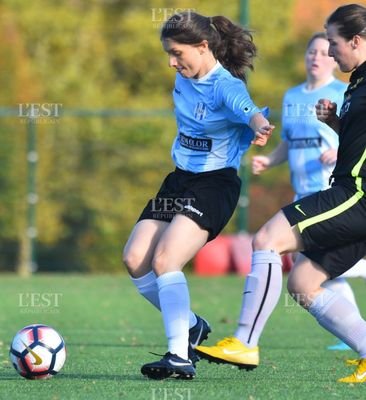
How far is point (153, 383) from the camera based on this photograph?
6.04 metres

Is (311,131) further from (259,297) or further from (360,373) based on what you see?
(259,297)

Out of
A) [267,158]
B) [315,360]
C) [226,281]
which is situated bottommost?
[226,281]

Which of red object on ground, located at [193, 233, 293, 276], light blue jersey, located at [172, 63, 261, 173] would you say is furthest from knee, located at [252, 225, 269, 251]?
red object on ground, located at [193, 233, 293, 276]

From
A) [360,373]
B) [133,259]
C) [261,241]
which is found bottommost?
[360,373]

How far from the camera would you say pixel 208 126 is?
6.37 meters

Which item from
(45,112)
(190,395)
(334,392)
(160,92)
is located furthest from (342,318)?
(160,92)

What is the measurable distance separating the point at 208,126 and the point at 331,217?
1.02m

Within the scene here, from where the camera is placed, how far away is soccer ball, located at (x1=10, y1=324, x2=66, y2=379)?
20.3 ft

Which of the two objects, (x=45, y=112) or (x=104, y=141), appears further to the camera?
(x=104, y=141)

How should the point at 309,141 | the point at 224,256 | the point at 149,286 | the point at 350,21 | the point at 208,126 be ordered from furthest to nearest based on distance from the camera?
the point at 224,256, the point at 309,141, the point at 149,286, the point at 208,126, the point at 350,21

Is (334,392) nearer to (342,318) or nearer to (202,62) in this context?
(342,318)

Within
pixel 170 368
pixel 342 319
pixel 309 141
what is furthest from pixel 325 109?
pixel 309 141

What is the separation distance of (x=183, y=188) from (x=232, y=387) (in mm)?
1212

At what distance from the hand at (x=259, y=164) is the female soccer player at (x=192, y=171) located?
5.90 ft
